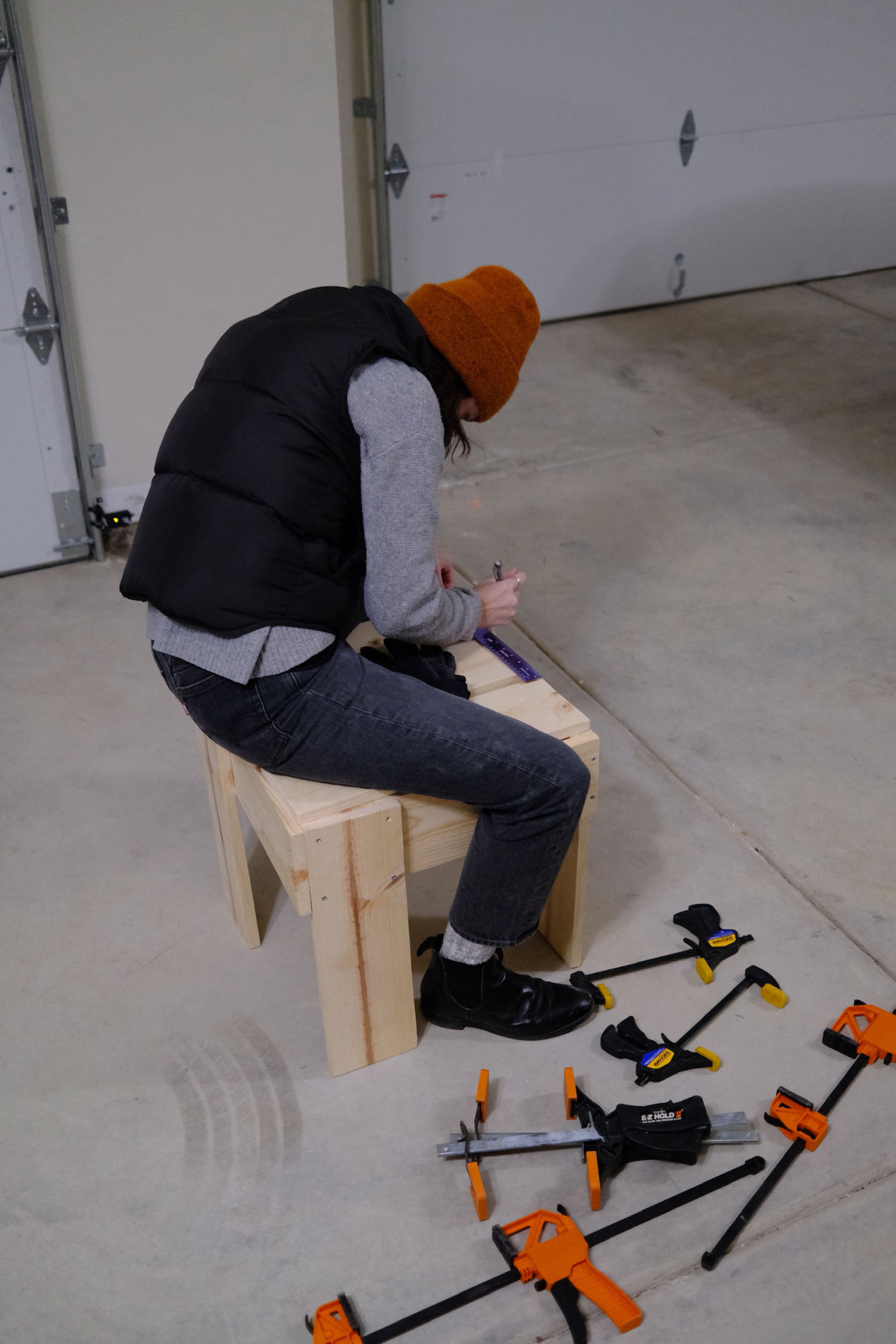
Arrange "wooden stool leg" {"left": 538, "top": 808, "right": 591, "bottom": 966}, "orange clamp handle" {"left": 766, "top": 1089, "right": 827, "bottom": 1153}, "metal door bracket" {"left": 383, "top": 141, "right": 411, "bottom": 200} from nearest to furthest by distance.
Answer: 1. "orange clamp handle" {"left": 766, "top": 1089, "right": 827, "bottom": 1153}
2. "wooden stool leg" {"left": 538, "top": 808, "right": 591, "bottom": 966}
3. "metal door bracket" {"left": 383, "top": 141, "right": 411, "bottom": 200}

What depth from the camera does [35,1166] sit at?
6.31 feet

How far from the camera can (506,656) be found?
226 centimetres

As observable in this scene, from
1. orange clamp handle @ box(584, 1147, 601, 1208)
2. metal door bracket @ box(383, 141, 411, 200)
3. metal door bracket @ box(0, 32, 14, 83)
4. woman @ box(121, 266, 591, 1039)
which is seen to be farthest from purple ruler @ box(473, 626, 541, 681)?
metal door bracket @ box(383, 141, 411, 200)

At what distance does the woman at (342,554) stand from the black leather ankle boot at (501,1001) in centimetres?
19

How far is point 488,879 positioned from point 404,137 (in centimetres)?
374

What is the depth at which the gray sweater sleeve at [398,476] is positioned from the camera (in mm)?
1688

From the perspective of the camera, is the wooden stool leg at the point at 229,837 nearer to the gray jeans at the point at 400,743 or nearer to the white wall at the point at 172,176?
the gray jeans at the point at 400,743

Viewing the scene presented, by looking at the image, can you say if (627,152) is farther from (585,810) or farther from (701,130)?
(585,810)

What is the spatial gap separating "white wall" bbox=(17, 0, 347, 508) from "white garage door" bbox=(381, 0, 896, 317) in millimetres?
1355

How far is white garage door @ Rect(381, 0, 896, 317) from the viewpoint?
4793 mm

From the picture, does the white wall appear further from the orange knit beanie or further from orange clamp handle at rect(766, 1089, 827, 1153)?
orange clamp handle at rect(766, 1089, 827, 1153)

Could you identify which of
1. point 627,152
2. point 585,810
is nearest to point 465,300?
point 585,810

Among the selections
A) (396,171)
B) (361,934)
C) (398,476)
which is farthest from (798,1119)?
(396,171)

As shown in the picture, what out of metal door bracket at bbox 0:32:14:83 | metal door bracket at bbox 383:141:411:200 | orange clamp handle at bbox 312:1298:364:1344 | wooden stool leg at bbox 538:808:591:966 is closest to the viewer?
orange clamp handle at bbox 312:1298:364:1344
